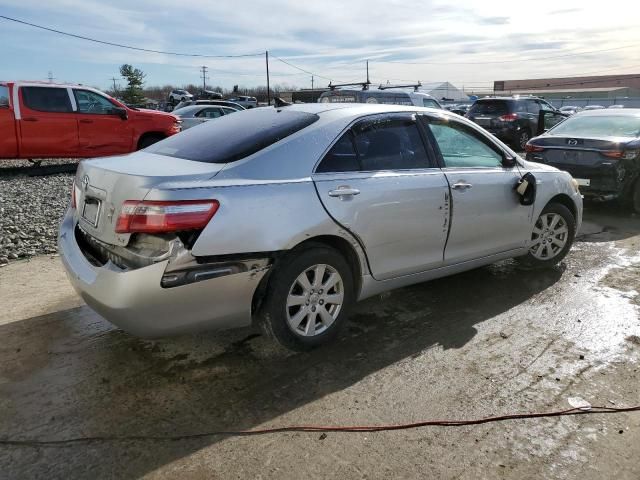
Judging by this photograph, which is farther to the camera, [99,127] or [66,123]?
[99,127]

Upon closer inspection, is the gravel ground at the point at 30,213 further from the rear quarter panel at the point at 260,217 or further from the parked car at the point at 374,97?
the parked car at the point at 374,97

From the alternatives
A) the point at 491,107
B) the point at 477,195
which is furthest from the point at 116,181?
the point at 491,107

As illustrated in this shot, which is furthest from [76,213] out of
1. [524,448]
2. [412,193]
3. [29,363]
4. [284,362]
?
[524,448]

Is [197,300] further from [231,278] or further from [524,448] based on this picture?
[524,448]

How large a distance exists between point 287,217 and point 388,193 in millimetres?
843

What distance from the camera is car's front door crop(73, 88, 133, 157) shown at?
1074 cm

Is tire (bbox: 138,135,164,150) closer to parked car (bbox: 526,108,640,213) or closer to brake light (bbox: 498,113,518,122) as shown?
parked car (bbox: 526,108,640,213)

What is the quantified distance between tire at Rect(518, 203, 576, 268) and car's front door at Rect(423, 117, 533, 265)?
335mm

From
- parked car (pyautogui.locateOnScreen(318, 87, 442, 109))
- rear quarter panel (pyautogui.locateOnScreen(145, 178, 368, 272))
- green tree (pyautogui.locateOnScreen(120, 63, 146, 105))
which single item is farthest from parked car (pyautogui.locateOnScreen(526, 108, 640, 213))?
green tree (pyautogui.locateOnScreen(120, 63, 146, 105))

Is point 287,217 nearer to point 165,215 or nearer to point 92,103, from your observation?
point 165,215

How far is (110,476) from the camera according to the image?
2383 millimetres

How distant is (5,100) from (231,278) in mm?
9370

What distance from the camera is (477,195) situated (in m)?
4.20

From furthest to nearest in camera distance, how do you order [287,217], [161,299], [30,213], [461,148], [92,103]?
[92,103] → [30,213] → [461,148] → [287,217] → [161,299]
